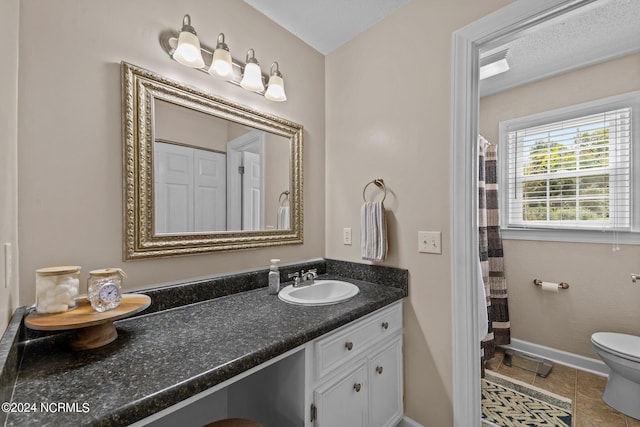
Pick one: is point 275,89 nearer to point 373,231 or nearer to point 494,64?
point 373,231

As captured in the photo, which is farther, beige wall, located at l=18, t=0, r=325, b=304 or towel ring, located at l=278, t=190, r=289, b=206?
towel ring, located at l=278, t=190, r=289, b=206

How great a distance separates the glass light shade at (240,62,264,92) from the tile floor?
263 cm

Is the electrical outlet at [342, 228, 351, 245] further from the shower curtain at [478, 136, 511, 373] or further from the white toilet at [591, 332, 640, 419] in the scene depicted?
the white toilet at [591, 332, 640, 419]

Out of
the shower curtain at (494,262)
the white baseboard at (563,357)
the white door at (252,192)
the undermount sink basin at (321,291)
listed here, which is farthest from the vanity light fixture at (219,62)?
the white baseboard at (563,357)

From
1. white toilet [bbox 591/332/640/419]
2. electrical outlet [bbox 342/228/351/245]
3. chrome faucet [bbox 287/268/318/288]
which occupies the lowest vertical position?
white toilet [bbox 591/332/640/419]

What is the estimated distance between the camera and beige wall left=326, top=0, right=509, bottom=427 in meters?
1.35

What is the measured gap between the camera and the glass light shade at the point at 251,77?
1368 mm

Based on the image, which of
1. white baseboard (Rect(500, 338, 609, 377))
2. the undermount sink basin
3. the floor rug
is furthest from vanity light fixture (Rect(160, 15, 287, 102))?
white baseboard (Rect(500, 338, 609, 377))

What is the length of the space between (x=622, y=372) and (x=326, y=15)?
2.77 meters

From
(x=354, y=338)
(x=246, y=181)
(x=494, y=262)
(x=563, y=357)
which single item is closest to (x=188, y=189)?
(x=246, y=181)

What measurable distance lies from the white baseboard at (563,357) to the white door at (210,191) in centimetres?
268

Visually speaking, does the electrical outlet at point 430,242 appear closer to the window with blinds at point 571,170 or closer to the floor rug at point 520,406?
the floor rug at point 520,406

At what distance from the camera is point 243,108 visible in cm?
144

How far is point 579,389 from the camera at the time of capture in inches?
72.9
